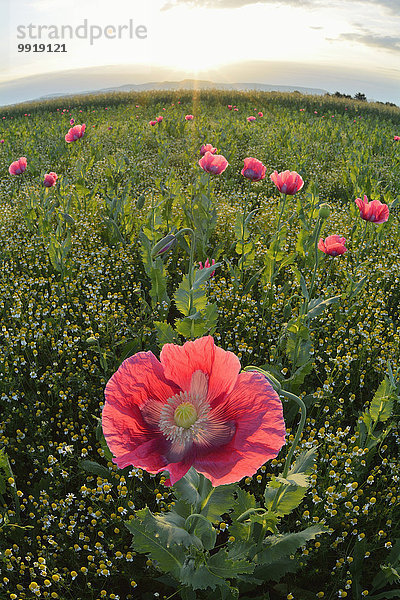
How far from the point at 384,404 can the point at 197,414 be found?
1567 millimetres

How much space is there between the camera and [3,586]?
6.30 feet

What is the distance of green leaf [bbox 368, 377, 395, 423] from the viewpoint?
2270 mm

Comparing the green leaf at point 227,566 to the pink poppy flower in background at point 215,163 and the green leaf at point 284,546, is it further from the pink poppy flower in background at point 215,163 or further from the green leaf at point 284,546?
the pink poppy flower in background at point 215,163

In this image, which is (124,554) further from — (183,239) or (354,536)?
(183,239)

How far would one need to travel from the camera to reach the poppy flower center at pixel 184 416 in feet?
3.59

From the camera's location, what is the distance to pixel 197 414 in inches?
44.8

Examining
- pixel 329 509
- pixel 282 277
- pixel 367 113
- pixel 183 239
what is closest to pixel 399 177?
pixel 282 277

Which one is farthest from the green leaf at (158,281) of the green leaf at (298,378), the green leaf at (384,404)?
the green leaf at (384,404)

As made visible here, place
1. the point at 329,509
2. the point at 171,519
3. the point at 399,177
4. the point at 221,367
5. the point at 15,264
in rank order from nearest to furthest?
the point at 221,367 → the point at 171,519 → the point at 329,509 → the point at 15,264 → the point at 399,177

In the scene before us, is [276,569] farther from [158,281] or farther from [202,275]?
[158,281]

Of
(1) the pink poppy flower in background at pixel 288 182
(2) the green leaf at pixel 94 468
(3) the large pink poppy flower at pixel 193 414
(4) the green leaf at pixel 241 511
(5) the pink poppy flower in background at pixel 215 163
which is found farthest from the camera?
(5) the pink poppy flower in background at pixel 215 163

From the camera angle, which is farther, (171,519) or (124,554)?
(124,554)

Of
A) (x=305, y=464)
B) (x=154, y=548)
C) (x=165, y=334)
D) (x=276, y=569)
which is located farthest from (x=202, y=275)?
(x=276, y=569)

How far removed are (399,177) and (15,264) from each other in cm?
684
